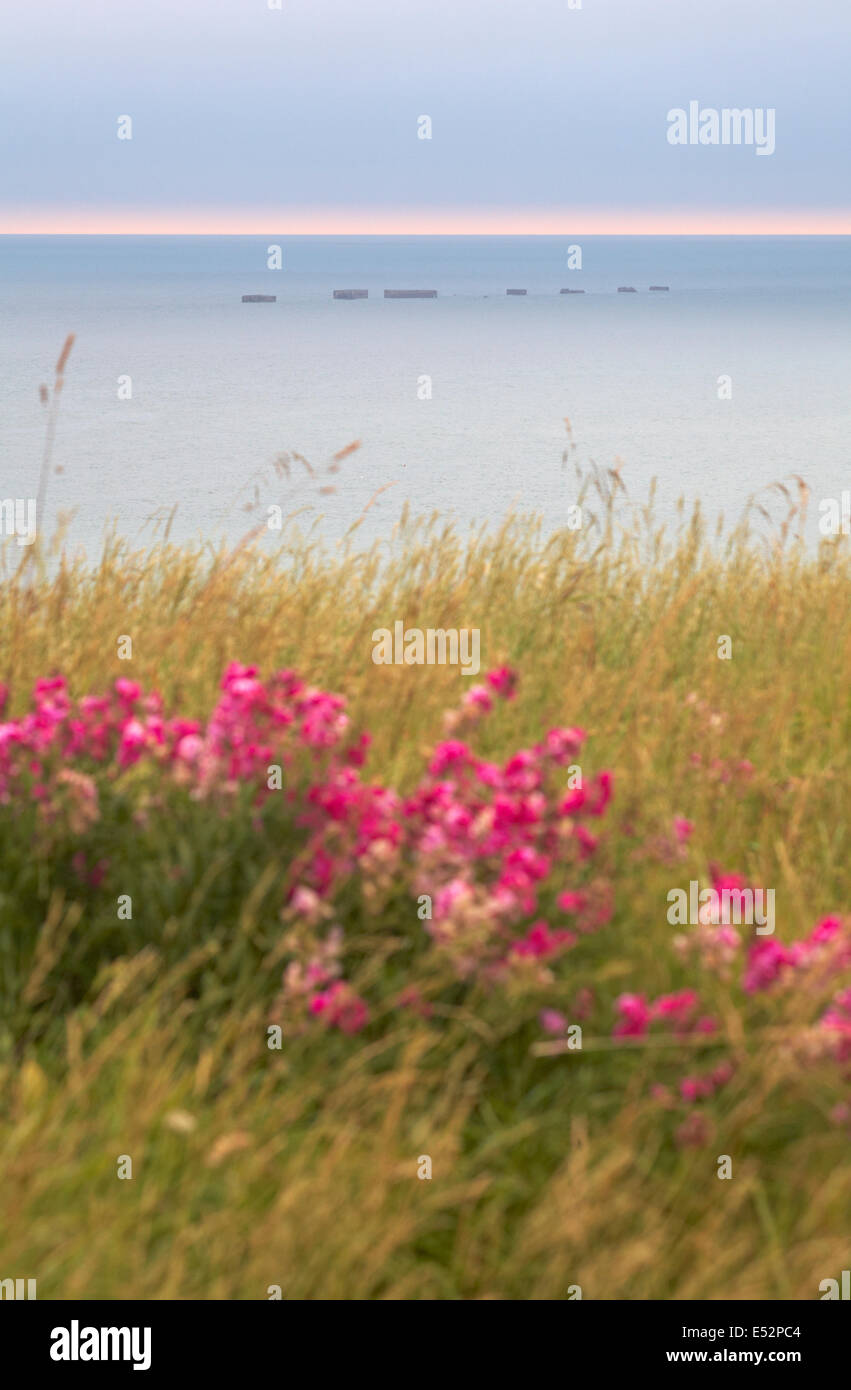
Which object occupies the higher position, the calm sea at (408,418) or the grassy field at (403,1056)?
the calm sea at (408,418)

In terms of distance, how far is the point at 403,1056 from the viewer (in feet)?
12.0

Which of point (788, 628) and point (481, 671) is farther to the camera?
point (788, 628)

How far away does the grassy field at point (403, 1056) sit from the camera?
3273 millimetres

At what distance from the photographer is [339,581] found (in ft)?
26.5

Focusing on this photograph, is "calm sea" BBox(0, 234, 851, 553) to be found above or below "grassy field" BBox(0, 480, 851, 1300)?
above

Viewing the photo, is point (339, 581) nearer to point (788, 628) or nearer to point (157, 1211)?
point (788, 628)

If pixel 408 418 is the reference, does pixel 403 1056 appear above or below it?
below

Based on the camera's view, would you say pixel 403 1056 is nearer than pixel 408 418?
Yes

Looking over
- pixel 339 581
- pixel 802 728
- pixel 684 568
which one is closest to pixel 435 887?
pixel 802 728

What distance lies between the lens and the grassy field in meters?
3.27

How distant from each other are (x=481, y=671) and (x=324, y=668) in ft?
2.45

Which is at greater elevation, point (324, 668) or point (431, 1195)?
point (324, 668)
